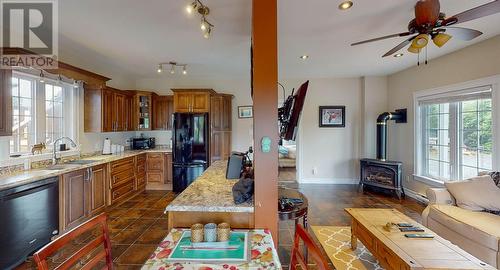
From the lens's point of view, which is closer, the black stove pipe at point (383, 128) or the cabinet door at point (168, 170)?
the black stove pipe at point (383, 128)

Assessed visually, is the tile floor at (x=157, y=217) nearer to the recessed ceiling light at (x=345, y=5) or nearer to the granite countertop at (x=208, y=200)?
the granite countertop at (x=208, y=200)

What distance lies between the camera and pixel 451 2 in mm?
2316

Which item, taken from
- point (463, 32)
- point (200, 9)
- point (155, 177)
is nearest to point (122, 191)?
point (155, 177)

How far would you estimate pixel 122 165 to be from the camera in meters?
4.26

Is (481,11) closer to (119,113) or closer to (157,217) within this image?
(157,217)

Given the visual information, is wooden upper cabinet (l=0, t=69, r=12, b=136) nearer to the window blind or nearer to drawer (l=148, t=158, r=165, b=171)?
drawer (l=148, t=158, r=165, b=171)

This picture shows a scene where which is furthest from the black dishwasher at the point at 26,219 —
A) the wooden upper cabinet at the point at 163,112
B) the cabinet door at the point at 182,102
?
the wooden upper cabinet at the point at 163,112

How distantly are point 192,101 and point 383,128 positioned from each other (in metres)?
4.08

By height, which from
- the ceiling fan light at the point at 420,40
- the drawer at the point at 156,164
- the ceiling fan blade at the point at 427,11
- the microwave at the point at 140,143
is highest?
the ceiling fan blade at the point at 427,11

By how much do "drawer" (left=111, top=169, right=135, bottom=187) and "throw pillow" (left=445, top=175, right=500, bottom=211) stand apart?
4.92 meters

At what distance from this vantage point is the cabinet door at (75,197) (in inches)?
117

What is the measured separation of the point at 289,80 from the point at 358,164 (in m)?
2.62

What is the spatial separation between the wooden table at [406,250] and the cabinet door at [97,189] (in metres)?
3.59

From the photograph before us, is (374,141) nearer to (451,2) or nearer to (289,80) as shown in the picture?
(289,80)
